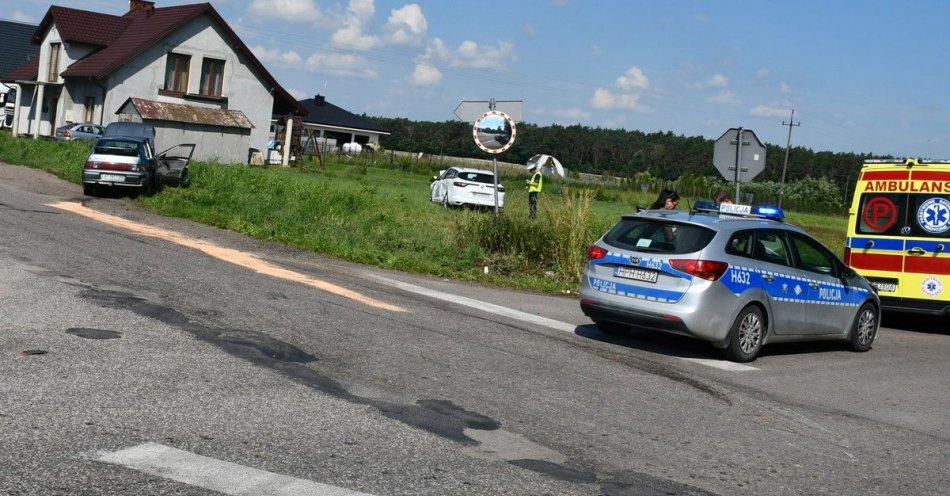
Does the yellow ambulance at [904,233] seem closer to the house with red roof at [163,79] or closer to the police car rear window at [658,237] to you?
the police car rear window at [658,237]

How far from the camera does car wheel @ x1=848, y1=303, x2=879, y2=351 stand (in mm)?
A: 13453

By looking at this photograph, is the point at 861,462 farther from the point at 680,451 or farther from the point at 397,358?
the point at 397,358

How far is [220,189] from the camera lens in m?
26.4

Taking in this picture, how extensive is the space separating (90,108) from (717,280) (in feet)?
143

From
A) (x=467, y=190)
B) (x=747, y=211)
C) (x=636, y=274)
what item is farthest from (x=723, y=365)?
(x=467, y=190)

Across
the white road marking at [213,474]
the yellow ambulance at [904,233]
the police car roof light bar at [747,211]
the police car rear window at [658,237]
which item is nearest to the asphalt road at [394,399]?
the white road marking at [213,474]

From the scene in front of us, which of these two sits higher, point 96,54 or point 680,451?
point 96,54

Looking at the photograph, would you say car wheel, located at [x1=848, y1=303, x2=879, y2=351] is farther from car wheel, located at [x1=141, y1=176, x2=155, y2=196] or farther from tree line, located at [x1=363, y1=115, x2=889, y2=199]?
tree line, located at [x1=363, y1=115, x2=889, y2=199]

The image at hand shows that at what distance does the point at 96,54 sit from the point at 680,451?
4802 centimetres

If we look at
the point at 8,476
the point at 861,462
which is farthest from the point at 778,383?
the point at 8,476

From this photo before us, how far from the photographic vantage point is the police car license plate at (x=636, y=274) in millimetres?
11461

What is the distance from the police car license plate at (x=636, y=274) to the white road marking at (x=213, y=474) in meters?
6.49

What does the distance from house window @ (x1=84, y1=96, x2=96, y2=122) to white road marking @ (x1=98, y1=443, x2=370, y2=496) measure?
45.8 meters

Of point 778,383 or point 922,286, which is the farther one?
point 922,286
